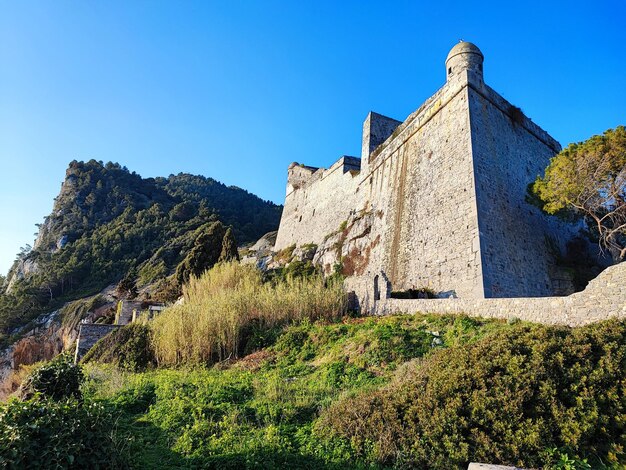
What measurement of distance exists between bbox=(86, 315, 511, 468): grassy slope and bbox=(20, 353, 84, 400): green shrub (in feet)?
2.83

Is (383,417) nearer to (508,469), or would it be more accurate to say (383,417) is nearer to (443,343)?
(508,469)

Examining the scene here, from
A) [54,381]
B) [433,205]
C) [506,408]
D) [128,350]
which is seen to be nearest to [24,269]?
[128,350]

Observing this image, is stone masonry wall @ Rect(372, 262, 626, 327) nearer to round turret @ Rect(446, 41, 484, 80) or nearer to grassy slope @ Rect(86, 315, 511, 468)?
grassy slope @ Rect(86, 315, 511, 468)

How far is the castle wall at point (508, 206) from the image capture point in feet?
45.1

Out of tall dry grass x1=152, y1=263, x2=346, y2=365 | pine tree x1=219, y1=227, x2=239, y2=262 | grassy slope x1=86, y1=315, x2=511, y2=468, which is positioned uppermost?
pine tree x1=219, y1=227, x2=239, y2=262

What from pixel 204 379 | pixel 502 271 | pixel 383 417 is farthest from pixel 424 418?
pixel 502 271

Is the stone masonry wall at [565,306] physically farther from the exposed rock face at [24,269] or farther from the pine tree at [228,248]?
the exposed rock face at [24,269]

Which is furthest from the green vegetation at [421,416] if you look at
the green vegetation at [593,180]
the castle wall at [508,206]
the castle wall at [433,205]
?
the green vegetation at [593,180]

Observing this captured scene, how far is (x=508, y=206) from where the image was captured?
15406 millimetres

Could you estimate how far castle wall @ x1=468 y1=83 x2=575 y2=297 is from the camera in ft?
45.1

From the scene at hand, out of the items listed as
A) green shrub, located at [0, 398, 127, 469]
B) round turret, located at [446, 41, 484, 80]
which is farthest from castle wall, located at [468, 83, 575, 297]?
green shrub, located at [0, 398, 127, 469]

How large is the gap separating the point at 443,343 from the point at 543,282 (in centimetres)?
897

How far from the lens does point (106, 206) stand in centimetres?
6562

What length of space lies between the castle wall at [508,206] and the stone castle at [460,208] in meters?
0.05
